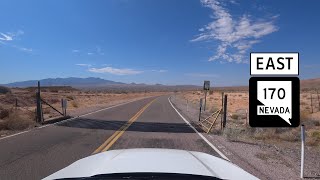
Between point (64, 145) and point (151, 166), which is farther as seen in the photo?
point (64, 145)

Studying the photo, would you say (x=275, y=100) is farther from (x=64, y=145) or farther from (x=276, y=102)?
(x=64, y=145)

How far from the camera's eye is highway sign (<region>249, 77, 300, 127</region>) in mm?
9000

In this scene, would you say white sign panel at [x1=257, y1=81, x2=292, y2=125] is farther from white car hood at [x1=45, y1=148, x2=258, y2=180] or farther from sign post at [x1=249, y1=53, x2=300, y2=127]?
white car hood at [x1=45, y1=148, x2=258, y2=180]

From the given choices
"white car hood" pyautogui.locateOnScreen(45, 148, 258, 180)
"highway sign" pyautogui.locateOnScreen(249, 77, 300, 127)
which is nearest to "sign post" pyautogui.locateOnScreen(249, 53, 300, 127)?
"highway sign" pyautogui.locateOnScreen(249, 77, 300, 127)

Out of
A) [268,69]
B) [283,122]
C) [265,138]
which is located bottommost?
[265,138]

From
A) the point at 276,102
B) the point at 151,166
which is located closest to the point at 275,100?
the point at 276,102

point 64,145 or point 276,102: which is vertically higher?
point 276,102

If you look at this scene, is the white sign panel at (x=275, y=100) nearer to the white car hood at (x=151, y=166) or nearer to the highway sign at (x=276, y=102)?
the highway sign at (x=276, y=102)

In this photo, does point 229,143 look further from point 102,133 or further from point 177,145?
point 102,133

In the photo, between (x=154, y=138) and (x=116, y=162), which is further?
(x=154, y=138)

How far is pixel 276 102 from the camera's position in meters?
9.12

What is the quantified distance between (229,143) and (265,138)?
3.48m

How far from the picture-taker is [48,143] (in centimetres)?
1471

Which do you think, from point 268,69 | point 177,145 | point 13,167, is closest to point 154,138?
point 177,145
